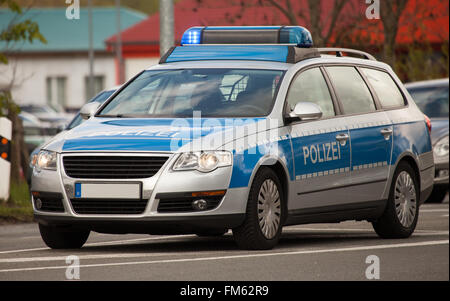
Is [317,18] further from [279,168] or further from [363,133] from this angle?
[279,168]

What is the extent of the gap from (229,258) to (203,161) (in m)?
0.80

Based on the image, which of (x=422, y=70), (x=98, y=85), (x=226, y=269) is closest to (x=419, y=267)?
(x=226, y=269)

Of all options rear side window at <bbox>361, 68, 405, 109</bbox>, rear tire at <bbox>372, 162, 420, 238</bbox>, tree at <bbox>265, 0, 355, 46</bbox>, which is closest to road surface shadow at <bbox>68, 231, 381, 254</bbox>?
rear tire at <bbox>372, 162, 420, 238</bbox>

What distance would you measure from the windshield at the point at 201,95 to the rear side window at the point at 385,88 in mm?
1667

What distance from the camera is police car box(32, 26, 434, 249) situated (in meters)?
10.1

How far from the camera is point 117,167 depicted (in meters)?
10.1

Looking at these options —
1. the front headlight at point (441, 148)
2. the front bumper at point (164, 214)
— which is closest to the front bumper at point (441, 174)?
the front headlight at point (441, 148)

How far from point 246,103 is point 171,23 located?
601cm

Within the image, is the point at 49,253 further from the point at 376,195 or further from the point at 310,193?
the point at 376,195

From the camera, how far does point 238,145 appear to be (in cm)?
1027

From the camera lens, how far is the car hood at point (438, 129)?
18.2m

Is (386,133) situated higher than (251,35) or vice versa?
(251,35)

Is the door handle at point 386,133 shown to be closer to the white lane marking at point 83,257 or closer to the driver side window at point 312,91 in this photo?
the driver side window at point 312,91

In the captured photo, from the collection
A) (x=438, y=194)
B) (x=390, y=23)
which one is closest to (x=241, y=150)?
(x=438, y=194)
